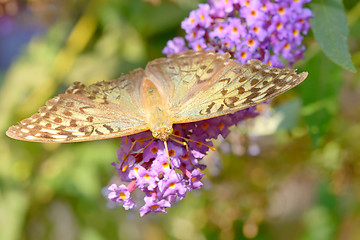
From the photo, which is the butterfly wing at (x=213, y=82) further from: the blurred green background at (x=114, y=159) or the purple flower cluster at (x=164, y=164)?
the blurred green background at (x=114, y=159)

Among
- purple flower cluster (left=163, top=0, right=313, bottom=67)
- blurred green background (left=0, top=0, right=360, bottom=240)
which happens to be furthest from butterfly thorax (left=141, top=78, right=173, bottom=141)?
blurred green background (left=0, top=0, right=360, bottom=240)

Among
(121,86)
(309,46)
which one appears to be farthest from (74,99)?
(309,46)

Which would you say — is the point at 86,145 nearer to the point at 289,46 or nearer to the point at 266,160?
the point at 266,160

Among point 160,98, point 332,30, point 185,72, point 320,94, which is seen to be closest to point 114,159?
point 160,98

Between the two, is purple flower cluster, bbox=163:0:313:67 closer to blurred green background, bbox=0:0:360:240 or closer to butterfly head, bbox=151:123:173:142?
butterfly head, bbox=151:123:173:142

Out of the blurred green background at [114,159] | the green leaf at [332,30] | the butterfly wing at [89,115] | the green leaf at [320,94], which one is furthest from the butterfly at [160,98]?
the blurred green background at [114,159]

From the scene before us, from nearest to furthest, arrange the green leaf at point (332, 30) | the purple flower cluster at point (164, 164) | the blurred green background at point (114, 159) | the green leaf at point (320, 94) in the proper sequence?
the purple flower cluster at point (164, 164) < the green leaf at point (332, 30) < the green leaf at point (320, 94) < the blurred green background at point (114, 159)

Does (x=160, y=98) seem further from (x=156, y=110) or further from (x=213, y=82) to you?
(x=213, y=82)
